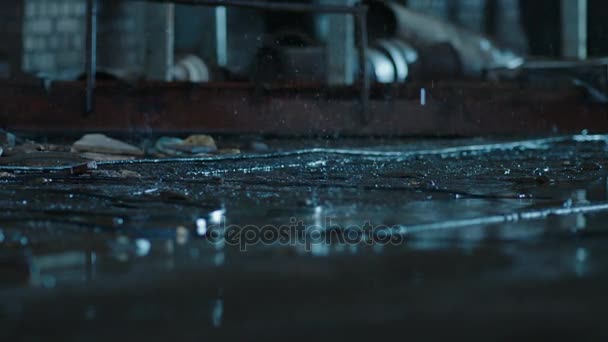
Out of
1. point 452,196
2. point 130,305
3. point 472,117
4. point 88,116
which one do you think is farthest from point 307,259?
point 472,117

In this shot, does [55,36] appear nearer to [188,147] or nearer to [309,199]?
[188,147]

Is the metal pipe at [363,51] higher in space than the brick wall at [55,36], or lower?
lower

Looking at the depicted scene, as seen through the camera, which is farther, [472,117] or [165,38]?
[165,38]

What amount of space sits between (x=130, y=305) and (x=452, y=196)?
2.10m

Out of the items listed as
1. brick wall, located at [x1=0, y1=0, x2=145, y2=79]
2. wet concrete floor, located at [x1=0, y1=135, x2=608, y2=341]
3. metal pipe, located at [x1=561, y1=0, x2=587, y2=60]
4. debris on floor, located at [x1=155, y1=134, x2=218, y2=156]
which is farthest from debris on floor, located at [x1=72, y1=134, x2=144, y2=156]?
metal pipe, located at [x1=561, y1=0, x2=587, y2=60]

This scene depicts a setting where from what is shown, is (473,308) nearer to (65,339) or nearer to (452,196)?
(65,339)

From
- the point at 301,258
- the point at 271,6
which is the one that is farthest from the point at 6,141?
the point at 301,258

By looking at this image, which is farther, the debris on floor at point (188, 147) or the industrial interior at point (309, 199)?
the debris on floor at point (188, 147)

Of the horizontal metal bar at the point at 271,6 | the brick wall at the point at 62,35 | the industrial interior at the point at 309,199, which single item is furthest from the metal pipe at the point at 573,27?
the horizontal metal bar at the point at 271,6

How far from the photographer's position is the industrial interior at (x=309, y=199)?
1.63 m

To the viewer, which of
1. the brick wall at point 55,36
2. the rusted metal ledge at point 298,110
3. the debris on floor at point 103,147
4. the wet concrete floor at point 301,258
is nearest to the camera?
A: the wet concrete floor at point 301,258

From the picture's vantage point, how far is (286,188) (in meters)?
3.95

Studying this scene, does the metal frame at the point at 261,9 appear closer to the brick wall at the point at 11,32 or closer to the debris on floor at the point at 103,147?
the debris on floor at the point at 103,147

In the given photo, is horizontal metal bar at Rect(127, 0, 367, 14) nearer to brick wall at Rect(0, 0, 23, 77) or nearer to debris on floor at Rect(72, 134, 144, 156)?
debris on floor at Rect(72, 134, 144, 156)
